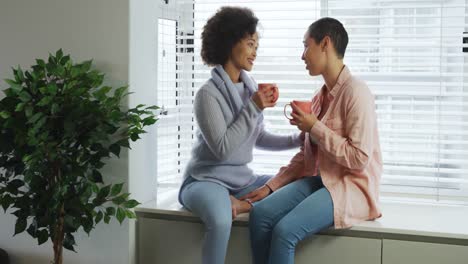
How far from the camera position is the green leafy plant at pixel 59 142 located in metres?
2.17

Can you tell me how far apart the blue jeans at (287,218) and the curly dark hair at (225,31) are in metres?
0.64

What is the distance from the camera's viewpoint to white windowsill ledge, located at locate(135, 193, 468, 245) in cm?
220

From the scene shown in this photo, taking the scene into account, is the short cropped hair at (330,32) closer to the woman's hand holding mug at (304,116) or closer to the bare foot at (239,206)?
the woman's hand holding mug at (304,116)

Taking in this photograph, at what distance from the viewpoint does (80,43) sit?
252 centimetres

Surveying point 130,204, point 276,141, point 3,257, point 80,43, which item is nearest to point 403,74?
point 276,141

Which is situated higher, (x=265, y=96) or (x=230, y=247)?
(x=265, y=96)

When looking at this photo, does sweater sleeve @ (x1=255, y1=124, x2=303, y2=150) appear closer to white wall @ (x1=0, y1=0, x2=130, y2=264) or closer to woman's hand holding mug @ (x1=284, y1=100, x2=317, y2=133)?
woman's hand holding mug @ (x1=284, y1=100, x2=317, y2=133)

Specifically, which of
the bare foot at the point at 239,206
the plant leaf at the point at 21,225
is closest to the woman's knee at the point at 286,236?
the bare foot at the point at 239,206

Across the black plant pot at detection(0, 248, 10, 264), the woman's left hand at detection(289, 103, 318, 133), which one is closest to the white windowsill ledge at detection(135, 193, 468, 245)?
the woman's left hand at detection(289, 103, 318, 133)

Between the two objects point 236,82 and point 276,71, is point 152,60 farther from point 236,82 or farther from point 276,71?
point 276,71

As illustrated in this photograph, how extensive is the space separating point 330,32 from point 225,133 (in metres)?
0.57

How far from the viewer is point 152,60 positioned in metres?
2.63

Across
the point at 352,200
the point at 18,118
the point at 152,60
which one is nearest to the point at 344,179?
the point at 352,200

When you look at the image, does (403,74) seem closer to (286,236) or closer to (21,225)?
(286,236)
